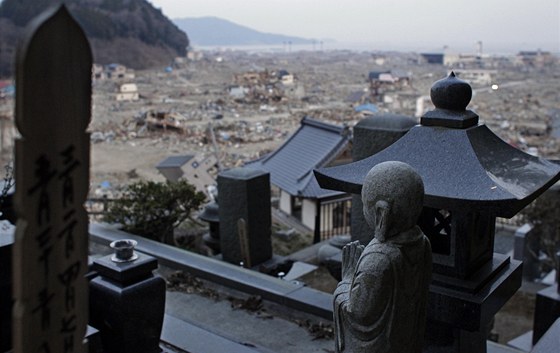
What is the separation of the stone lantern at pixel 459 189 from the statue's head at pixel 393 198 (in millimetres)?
1071

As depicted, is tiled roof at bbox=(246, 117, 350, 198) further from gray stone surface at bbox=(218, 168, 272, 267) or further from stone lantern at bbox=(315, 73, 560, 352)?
stone lantern at bbox=(315, 73, 560, 352)

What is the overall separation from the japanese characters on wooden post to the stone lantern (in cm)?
262

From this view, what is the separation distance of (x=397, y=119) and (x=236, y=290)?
3258 millimetres

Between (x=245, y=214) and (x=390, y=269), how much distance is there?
589 cm

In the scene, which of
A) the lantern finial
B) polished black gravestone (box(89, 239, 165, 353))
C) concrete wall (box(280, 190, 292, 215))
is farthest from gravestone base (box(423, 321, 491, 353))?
concrete wall (box(280, 190, 292, 215))

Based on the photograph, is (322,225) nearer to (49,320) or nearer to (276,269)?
(276,269)

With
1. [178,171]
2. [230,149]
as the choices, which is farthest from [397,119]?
[230,149]

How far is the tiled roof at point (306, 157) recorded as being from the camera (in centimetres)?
1298

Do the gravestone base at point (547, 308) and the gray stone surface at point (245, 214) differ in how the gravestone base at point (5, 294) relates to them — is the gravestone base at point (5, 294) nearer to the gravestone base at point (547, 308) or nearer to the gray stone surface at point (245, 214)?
the gray stone surface at point (245, 214)

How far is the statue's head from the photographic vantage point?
8.86 feet

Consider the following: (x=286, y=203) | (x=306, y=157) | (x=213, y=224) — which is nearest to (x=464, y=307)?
(x=213, y=224)

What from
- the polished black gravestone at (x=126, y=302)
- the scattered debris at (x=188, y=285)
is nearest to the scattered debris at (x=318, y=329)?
the scattered debris at (x=188, y=285)

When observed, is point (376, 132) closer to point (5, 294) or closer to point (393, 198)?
point (393, 198)

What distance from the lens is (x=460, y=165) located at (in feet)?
13.0
